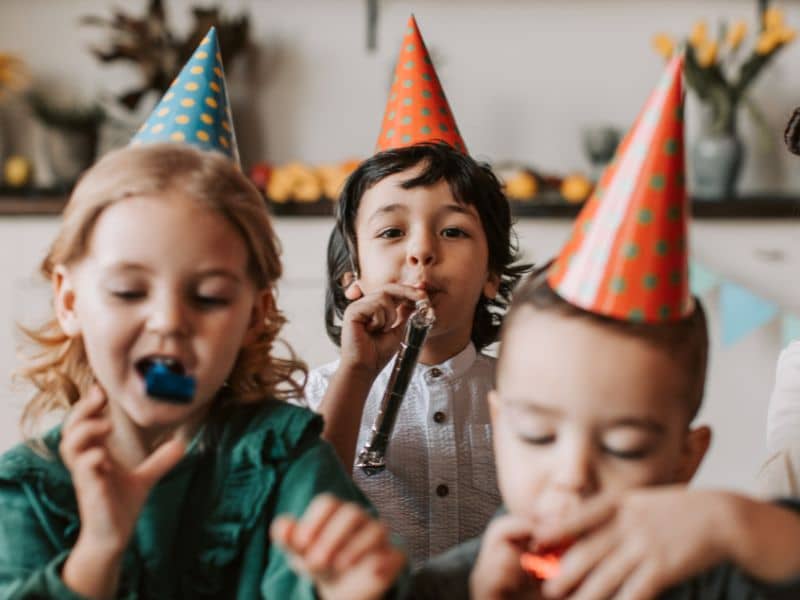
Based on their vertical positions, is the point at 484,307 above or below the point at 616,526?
below

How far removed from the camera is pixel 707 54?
2.94m

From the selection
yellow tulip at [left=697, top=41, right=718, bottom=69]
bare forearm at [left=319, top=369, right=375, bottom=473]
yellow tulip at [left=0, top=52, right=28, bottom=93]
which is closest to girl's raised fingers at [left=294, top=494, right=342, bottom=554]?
bare forearm at [left=319, top=369, right=375, bottom=473]

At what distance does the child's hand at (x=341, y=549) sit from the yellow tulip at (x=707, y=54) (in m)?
2.58

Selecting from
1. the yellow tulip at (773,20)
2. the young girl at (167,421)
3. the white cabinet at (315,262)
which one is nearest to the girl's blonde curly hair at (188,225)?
the young girl at (167,421)

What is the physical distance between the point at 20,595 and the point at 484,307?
32.1 inches

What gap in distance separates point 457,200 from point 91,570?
650 millimetres

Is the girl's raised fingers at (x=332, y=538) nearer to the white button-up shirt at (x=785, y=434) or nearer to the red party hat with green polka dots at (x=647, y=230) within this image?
the red party hat with green polka dots at (x=647, y=230)

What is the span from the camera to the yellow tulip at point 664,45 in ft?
10.2

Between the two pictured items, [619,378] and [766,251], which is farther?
[766,251]

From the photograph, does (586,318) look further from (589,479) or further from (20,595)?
(20,595)

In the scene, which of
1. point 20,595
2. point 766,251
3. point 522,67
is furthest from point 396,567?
point 522,67

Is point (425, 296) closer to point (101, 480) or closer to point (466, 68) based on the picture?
point (101, 480)

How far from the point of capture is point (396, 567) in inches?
25.9

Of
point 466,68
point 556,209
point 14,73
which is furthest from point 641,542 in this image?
point 14,73
